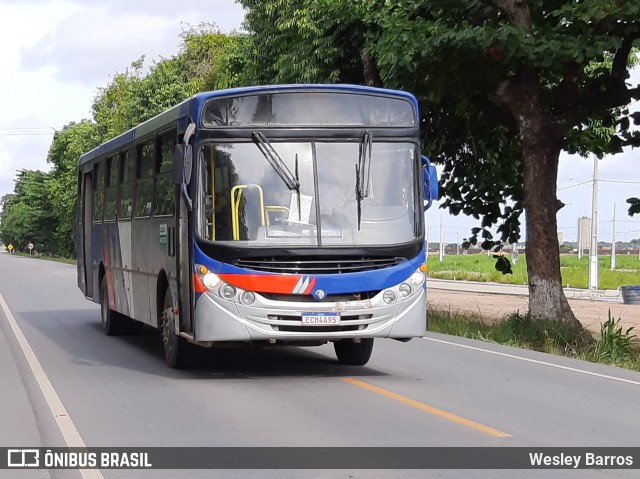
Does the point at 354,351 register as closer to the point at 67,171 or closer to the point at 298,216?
the point at 298,216

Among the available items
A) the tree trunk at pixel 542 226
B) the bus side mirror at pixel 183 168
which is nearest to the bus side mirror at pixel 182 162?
the bus side mirror at pixel 183 168

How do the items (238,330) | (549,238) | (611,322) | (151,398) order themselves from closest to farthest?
(151,398) → (238,330) → (611,322) → (549,238)

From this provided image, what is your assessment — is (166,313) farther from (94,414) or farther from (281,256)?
(94,414)

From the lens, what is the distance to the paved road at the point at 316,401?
8609 mm

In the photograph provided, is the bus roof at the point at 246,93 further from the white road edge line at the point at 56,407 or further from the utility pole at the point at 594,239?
the utility pole at the point at 594,239

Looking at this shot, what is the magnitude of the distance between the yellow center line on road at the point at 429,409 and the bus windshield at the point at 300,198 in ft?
4.93

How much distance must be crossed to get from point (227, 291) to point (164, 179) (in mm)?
2393

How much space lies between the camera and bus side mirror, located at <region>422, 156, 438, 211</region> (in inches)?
483

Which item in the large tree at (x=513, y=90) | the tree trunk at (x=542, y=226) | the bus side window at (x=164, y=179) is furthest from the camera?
the tree trunk at (x=542, y=226)

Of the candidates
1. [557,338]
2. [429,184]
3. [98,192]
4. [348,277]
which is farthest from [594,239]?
[348,277]

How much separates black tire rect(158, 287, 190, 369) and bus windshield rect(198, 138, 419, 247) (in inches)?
63.2

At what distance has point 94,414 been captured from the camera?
388 inches
